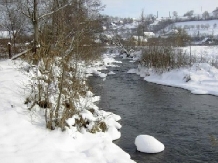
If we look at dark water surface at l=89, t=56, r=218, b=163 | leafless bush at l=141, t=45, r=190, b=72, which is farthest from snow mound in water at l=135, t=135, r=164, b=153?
leafless bush at l=141, t=45, r=190, b=72

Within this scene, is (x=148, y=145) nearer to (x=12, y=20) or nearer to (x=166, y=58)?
(x=166, y=58)

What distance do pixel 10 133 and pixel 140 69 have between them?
18.3 meters

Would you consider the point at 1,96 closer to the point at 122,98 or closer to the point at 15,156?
the point at 15,156

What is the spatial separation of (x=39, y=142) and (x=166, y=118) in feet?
19.3

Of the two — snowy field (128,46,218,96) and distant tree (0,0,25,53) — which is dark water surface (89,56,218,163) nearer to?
snowy field (128,46,218,96)

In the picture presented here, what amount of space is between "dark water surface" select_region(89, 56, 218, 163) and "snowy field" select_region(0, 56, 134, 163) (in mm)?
851

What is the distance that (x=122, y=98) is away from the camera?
15.2 m

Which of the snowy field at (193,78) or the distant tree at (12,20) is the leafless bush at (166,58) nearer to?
the snowy field at (193,78)

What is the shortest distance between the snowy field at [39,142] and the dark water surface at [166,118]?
0.85 meters

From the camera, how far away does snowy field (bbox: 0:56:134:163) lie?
646cm

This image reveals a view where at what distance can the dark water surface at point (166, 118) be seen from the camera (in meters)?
8.20

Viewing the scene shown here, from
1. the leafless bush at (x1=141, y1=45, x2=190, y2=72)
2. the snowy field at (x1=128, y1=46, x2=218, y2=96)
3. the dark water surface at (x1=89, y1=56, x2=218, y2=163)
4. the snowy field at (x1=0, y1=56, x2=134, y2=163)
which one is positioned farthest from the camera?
the leafless bush at (x1=141, y1=45, x2=190, y2=72)

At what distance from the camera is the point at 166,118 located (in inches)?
454

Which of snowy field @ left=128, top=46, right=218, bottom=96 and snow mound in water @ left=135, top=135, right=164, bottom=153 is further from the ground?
snowy field @ left=128, top=46, right=218, bottom=96
